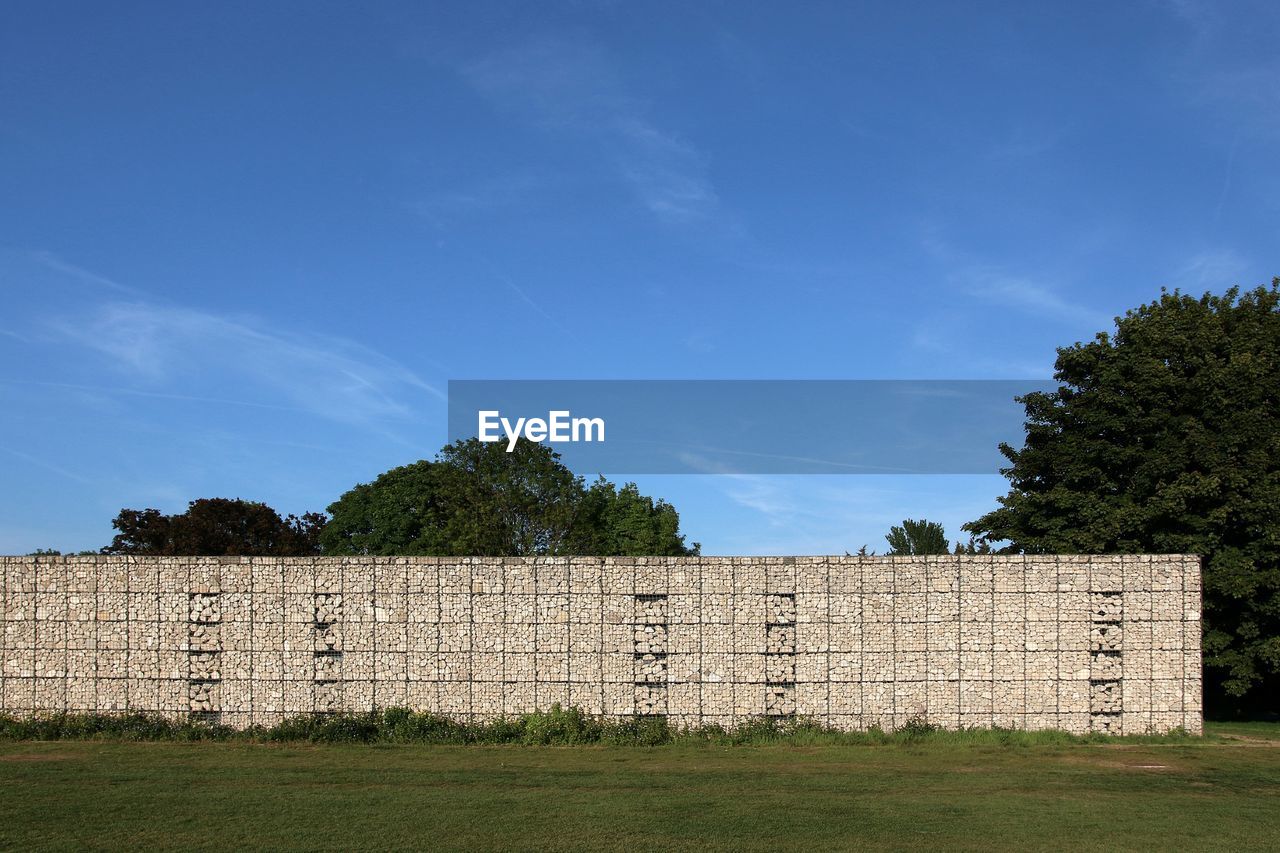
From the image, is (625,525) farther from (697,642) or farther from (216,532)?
(697,642)

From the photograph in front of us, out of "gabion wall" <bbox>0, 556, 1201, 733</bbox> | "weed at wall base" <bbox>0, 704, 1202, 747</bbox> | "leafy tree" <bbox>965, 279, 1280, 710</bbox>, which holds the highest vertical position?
"leafy tree" <bbox>965, 279, 1280, 710</bbox>

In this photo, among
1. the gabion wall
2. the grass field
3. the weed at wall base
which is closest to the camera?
the grass field

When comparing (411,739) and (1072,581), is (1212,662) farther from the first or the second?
(411,739)

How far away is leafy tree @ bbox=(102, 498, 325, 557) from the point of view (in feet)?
185

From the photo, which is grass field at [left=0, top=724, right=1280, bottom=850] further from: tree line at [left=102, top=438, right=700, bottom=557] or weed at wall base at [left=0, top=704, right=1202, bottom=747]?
tree line at [left=102, top=438, right=700, bottom=557]

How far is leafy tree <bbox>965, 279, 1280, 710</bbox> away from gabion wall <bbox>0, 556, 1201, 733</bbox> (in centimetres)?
487

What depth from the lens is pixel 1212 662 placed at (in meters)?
Answer: 23.8

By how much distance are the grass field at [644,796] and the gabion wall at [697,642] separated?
0.95 meters

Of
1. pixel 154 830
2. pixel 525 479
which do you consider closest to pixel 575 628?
pixel 154 830

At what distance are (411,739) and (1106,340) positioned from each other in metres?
19.7

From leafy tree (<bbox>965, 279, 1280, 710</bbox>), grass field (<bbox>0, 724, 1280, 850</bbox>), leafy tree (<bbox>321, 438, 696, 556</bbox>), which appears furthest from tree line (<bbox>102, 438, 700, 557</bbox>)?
grass field (<bbox>0, 724, 1280, 850</bbox>)

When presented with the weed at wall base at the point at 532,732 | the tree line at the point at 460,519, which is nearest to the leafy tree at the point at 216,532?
the tree line at the point at 460,519

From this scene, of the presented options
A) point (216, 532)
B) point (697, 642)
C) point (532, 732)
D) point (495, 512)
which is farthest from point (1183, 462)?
point (216, 532)

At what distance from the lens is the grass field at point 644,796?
1230cm
